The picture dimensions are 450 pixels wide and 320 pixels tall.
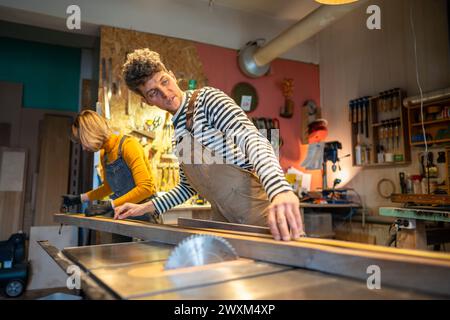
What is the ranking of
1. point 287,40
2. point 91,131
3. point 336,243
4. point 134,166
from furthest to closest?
point 287,40 → point 91,131 → point 134,166 → point 336,243

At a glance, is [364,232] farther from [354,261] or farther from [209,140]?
[354,261]

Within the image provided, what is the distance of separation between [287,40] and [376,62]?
1.32 m

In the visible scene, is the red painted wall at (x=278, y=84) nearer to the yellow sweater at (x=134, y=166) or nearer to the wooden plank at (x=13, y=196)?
the yellow sweater at (x=134, y=166)

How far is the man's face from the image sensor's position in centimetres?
150

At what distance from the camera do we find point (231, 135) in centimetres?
128

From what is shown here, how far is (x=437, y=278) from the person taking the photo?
624 mm

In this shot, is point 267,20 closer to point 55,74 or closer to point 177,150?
point 55,74

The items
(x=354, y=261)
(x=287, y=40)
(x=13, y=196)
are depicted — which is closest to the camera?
(x=354, y=261)

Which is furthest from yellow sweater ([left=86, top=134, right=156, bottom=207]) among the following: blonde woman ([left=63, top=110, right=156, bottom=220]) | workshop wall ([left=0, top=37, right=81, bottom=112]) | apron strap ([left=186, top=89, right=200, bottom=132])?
workshop wall ([left=0, top=37, right=81, bottom=112])

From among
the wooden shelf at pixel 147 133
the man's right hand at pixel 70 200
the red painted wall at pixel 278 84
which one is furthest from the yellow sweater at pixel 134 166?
the red painted wall at pixel 278 84

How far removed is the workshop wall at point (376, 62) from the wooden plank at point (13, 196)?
4.27 m

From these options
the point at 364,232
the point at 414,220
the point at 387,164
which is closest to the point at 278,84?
the point at 387,164

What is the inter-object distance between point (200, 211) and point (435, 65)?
3012mm

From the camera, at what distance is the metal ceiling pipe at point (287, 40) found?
332cm
